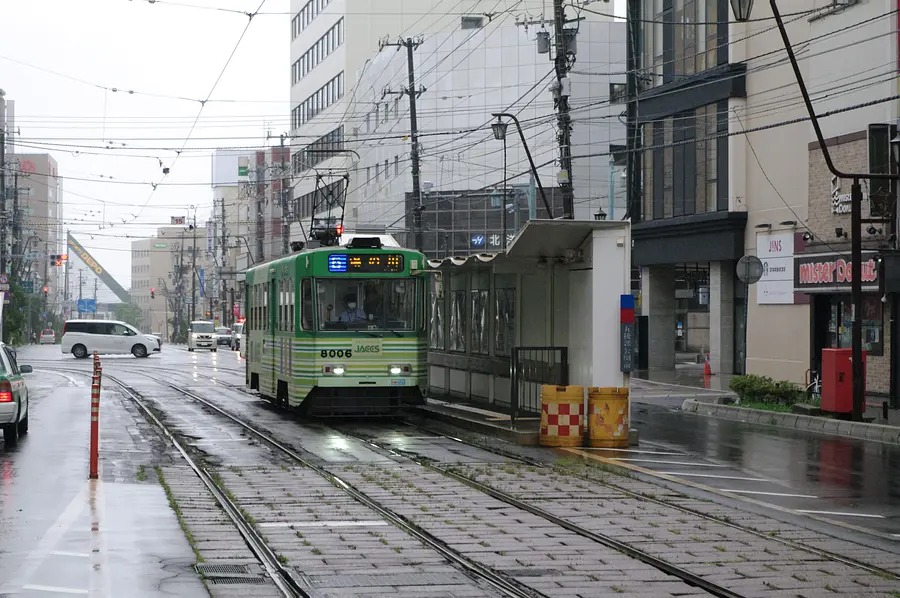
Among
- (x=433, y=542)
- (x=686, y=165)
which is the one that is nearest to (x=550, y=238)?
(x=433, y=542)

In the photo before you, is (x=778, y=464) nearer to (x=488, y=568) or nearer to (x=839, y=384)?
(x=839, y=384)

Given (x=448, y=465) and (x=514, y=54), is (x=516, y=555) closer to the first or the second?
(x=448, y=465)

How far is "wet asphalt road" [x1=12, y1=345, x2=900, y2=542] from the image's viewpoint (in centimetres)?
1369

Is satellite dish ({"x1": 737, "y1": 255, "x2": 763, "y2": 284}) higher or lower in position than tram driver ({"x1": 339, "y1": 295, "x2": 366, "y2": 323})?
higher

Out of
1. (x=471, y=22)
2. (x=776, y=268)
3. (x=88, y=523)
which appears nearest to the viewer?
(x=88, y=523)

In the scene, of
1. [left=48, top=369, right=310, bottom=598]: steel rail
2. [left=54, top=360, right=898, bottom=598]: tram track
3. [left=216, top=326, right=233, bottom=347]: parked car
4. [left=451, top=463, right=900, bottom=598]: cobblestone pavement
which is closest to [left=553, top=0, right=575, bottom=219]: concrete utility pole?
[left=54, top=360, right=898, bottom=598]: tram track

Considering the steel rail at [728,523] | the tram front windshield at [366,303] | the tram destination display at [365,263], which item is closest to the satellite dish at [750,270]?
the tram front windshield at [366,303]

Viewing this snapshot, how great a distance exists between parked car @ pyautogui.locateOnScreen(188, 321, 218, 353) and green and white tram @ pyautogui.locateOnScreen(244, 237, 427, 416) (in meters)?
63.3

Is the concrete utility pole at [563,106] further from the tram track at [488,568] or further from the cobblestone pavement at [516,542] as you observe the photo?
the cobblestone pavement at [516,542]

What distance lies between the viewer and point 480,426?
2188 centimetres

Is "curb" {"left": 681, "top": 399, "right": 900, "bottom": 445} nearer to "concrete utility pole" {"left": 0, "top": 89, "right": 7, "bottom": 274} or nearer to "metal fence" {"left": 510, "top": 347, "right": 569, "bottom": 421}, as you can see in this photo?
"metal fence" {"left": 510, "top": 347, "right": 569, "bottom": 421}

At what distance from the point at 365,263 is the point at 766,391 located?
9548mm

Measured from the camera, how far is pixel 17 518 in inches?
466

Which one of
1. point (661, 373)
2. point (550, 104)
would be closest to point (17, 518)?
point (661, 373)
